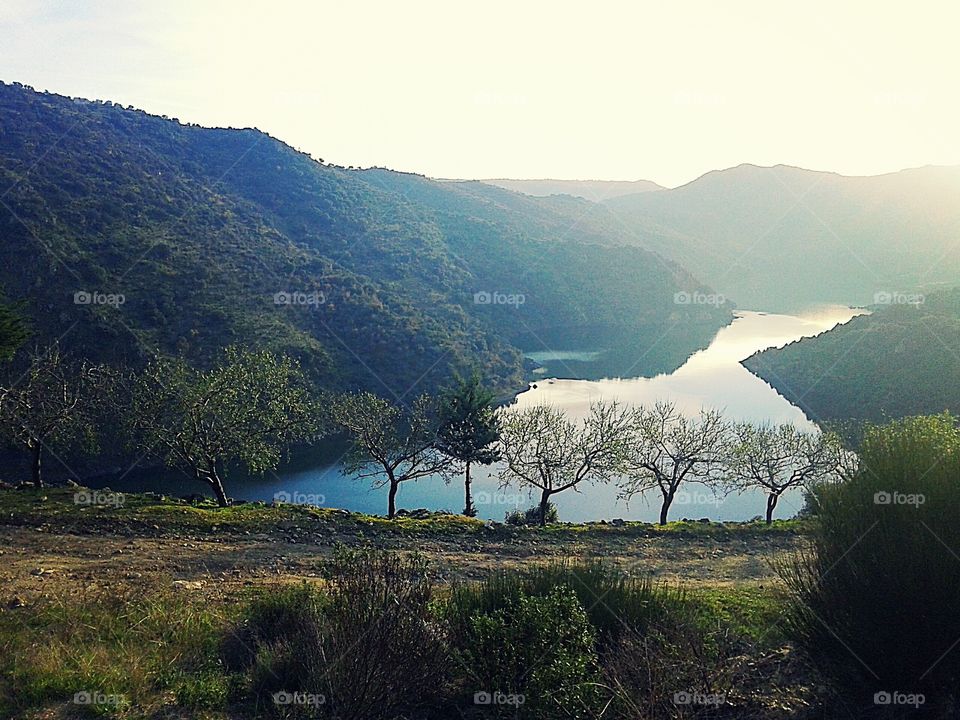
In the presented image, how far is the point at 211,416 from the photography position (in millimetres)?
22406

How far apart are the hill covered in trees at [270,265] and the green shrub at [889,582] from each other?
22.1 metres

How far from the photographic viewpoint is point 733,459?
28.5 metres

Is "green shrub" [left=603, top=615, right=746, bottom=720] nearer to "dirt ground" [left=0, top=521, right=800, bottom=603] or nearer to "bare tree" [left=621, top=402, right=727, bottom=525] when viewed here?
"dirt ground" [left=0, top=521, right=800, bottom=603]

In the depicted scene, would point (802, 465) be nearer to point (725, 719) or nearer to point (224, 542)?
point (224, 542)

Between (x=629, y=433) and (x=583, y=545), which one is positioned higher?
(x=629, y=433)

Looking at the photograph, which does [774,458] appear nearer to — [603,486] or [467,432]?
[467,432]

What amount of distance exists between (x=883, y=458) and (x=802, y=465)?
83.9 feet

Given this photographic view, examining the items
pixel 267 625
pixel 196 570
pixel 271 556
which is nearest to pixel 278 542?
pixel 271 556

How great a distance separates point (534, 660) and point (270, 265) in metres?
59.6

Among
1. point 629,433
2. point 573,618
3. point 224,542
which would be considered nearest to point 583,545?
point 224,542

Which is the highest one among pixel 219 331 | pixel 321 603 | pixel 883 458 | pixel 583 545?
pixel 219 331

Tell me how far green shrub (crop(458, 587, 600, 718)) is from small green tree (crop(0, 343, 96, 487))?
61.7ft

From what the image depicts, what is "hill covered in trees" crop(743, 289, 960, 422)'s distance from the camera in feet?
172

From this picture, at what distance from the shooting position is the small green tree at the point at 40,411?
2098 centimetres
